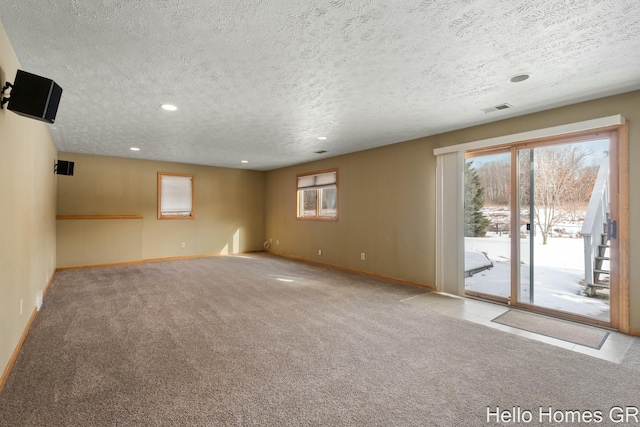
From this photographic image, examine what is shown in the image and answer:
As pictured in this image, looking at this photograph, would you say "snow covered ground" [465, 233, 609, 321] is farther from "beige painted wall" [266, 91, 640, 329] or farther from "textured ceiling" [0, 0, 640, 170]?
"textured ceiling" [0, 0, 640, 170]

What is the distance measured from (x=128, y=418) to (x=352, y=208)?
5.01 meters

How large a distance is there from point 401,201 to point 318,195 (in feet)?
8.11

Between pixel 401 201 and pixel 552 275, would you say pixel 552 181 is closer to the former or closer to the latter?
pixel 552 275

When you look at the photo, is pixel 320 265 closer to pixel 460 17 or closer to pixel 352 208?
pixel 352 208

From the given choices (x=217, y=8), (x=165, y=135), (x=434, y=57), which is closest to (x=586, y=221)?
(x=434, y=57)

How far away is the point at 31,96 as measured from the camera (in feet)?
6.64

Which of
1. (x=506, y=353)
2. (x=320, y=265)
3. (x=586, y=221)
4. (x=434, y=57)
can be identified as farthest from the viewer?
(x=320, y=265)

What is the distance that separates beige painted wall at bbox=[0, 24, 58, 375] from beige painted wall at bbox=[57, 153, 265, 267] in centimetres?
307

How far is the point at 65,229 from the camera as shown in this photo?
6102 millimetres

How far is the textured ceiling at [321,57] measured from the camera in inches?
72.6

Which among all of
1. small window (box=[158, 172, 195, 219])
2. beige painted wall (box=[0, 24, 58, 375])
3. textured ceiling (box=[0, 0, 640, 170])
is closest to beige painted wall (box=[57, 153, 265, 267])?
small window (box=[158, 172, 195, 219])

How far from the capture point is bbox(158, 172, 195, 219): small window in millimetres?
7434

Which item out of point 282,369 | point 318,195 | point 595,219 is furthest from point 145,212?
point 595,219

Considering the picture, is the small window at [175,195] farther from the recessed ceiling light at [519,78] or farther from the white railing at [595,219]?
the white railing at [595,219]
